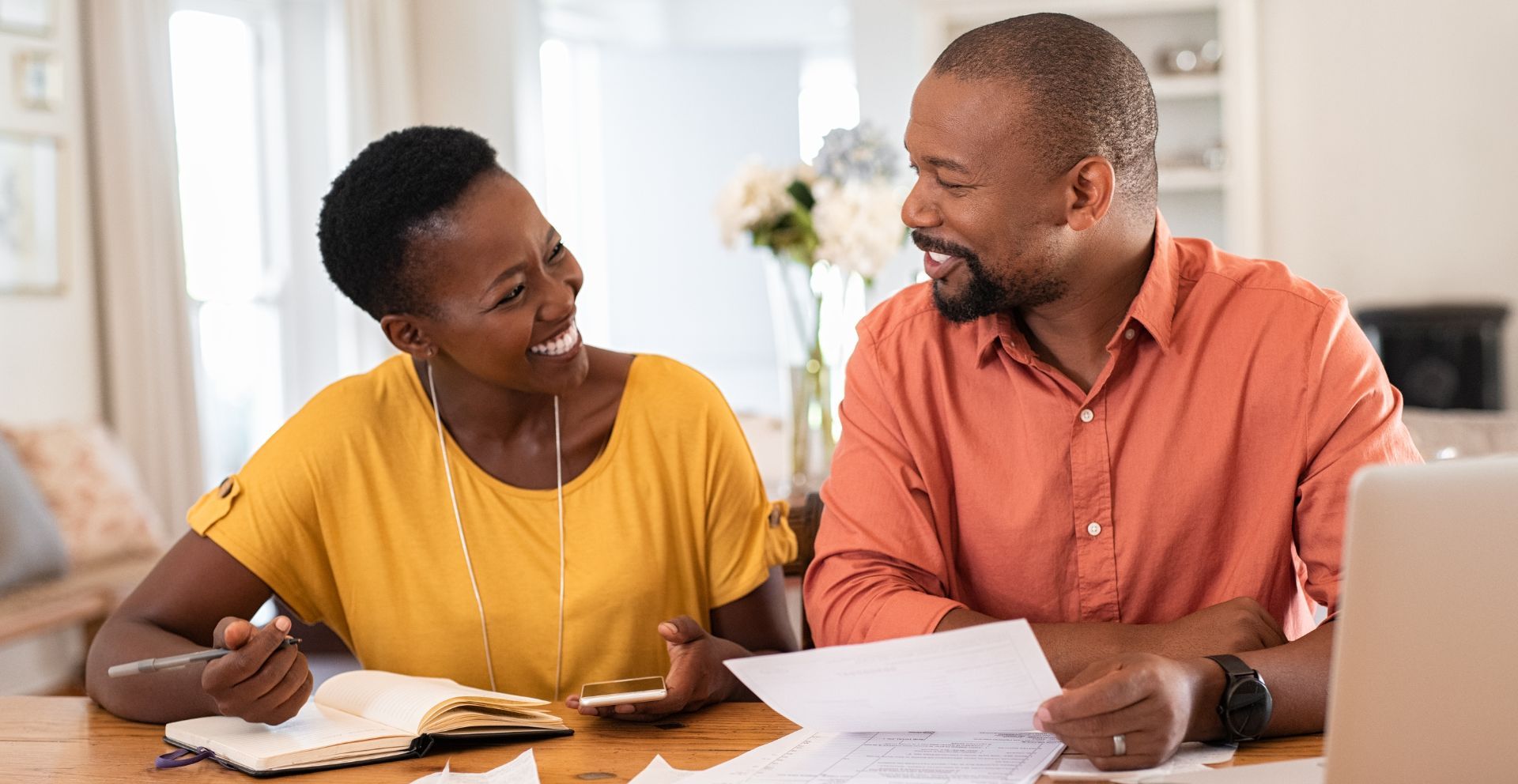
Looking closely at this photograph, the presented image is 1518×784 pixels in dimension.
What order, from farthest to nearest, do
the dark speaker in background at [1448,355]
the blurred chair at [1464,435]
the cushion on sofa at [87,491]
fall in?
the dark speaker in background at [1448,355] < the cushion on sofa at [87,491] < the blurred chair at [1464,435]

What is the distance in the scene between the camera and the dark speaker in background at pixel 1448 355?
17.8 feet

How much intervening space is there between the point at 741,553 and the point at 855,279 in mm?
1735

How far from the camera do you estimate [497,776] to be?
3.94ft

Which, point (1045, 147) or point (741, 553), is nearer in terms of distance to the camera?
point (1045, 147)

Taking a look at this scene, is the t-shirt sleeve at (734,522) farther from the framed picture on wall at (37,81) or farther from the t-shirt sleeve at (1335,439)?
the framed picture on wall at (37,81)

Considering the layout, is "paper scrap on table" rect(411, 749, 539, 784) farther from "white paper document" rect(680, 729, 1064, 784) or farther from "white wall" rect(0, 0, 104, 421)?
"white wall" rect(0, 0, 104, 421)

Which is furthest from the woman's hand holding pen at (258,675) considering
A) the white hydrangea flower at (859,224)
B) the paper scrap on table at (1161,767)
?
the white hydrangea flower at (859,224)

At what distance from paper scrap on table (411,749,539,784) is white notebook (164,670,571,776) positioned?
69 millimetres

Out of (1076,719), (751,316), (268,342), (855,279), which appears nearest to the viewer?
(1076,719)

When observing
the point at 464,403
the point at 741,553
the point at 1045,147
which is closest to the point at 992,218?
the point at 1045,147

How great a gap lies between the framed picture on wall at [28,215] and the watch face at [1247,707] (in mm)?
4127

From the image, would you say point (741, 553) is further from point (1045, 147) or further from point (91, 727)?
point (91, 727)

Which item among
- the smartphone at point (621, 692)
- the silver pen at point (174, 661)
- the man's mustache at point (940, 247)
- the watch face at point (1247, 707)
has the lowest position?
the smartphone at point (621, 692)

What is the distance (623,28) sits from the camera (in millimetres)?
6758
